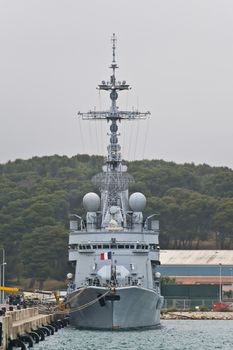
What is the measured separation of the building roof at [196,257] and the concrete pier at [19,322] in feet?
228

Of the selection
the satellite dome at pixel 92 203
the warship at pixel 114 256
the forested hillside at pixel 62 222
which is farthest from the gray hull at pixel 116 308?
the forested hillside at pixel 62 222

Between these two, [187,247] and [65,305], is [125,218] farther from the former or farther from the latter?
[187,247]

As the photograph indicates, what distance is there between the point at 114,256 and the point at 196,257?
72.1 m

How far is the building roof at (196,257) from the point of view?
16438 cm

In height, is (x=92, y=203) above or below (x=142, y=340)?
above

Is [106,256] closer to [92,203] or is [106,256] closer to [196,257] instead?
[92,203]

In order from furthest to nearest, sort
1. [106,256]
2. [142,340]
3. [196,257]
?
[196,257] → [106,256] → [142,340]

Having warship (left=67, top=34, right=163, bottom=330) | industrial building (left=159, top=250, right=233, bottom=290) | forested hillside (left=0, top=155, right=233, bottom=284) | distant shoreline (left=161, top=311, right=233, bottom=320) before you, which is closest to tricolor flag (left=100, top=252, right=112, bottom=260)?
warship (left=67, top=34, right=163, bottom=330)

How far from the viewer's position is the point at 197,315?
5330 inches

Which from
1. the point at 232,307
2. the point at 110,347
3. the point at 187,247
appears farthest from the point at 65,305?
the point at 187,247

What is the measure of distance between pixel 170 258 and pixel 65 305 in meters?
69.1

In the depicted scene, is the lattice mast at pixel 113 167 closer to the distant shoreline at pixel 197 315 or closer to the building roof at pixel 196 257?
the distant shoreline at pixel 197 315

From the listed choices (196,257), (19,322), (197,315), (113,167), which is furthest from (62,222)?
(19,322)

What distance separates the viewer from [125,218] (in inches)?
3974
